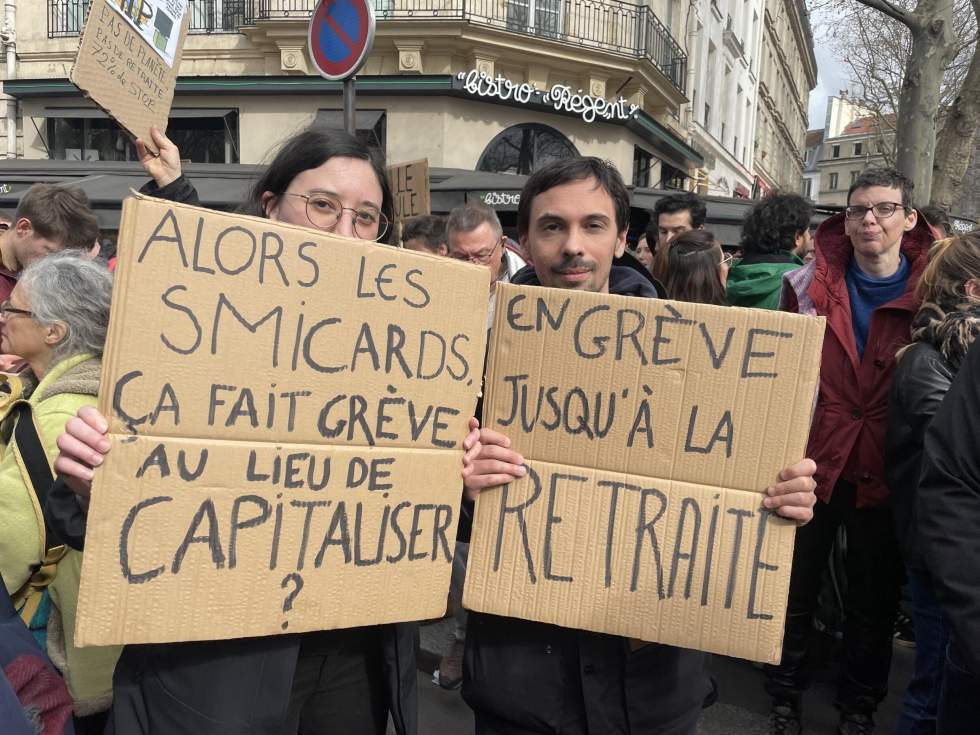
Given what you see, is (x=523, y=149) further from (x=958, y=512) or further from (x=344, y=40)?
(x=958, y=512)


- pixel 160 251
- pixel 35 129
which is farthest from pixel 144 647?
pixel 35 129

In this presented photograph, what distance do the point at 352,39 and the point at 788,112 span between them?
4267cm

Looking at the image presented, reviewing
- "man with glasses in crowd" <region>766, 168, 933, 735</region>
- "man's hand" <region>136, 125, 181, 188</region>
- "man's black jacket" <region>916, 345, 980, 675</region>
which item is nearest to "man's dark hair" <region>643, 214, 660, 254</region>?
"man with glasses in crowd" <region>766, 168, 933, 735</region>

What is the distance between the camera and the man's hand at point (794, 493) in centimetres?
137

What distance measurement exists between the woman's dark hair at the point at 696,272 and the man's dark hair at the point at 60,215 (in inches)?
107

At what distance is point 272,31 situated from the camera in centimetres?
1328

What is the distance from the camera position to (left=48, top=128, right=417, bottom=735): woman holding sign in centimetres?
132

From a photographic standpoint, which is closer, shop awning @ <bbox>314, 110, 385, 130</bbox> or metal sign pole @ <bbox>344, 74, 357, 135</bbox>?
metal sign pole @ <bbox>344, 74, 357, 135</bbox>

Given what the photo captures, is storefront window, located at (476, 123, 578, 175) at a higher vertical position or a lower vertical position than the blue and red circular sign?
higher

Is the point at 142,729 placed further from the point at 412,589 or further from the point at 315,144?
the point at 315,144

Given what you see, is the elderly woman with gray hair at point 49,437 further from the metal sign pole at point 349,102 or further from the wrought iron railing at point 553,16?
the wrought iron railing at point 553,16

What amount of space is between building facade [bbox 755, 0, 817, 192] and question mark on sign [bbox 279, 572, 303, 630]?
26996 millimetres

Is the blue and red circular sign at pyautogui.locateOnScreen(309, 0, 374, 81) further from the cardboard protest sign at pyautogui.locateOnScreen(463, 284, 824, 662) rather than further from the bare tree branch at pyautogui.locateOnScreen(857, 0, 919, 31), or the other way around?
the bare tree branch at pyautogui.locateOnScreen(857, 0, 919, 31)

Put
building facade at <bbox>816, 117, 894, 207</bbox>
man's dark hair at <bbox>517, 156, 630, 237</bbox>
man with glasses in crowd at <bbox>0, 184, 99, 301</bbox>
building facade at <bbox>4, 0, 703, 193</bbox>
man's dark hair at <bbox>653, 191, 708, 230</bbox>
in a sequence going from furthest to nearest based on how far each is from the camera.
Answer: building facade at <bbox>816, 117, 894, 207</bbox> < building facade at <bbox>4, 0, 703, 193</bbox> < man's dark hair at <bbox>653, 191, 708, 230</bbox> < man with glasses in crowd at <bbox>0, 184, 99, 301</bbox> < man's dark hair at <bbox>517, 156, 630, 237</bbox>
